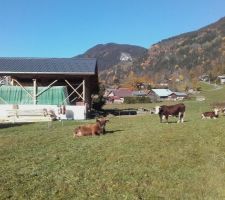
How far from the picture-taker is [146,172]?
13438 mm

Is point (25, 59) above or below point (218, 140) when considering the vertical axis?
above

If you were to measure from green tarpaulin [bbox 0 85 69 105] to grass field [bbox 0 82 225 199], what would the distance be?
17.8 m

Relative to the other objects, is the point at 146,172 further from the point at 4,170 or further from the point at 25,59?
the point at 25,59

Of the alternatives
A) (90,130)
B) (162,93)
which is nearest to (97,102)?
(90,130)

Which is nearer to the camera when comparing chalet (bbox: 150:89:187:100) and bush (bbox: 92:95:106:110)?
bush (bbox: 92:95:106:110)

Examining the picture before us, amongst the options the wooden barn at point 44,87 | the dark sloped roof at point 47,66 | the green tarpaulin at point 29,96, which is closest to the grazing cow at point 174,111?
the wooden barn at point 44,87

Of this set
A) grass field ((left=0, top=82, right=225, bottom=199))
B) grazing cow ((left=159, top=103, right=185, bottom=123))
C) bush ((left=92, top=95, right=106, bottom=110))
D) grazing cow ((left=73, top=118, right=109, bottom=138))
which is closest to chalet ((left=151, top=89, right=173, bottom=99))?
bush ((left=92, top=95, right=106, bottom=110))

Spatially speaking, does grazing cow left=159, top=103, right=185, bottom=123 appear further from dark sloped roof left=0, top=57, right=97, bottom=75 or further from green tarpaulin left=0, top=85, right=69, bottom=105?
green tarpaulin left=0, top=85, right=69, bottom=105

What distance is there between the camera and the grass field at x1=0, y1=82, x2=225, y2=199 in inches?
462

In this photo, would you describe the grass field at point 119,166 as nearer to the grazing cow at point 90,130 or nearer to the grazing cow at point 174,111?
the grazing cow at point 90,130

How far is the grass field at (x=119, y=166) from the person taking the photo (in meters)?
11.7

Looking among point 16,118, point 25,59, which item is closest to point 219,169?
point 16,118

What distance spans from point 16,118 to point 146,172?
22.8 metres

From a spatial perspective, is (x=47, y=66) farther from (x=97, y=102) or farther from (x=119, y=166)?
(x=119, y=166)
